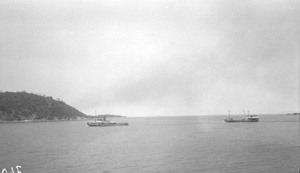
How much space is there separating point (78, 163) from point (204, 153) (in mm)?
22273

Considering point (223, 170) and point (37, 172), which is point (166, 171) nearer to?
point (223, 170)

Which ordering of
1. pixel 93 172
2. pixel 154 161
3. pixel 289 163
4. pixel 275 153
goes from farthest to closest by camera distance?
pixel 275 153 < pixel 154 161 < pixel 289 163 < pixel 93 172

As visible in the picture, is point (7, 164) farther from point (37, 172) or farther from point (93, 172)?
point (93, 172)

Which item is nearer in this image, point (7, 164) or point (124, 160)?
point (7, 164)

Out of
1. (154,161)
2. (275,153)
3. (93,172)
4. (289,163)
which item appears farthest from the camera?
(275,153)

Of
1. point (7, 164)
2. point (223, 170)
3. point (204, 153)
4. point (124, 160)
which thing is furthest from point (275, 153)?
point (7, 164)

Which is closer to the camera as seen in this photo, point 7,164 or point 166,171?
point 166,171

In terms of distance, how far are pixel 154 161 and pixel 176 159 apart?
381 centimetres

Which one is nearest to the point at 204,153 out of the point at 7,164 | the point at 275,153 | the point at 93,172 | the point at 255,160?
the point at 255,160

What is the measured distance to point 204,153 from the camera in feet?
153

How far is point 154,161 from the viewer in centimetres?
4025

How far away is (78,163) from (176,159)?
15.5 m

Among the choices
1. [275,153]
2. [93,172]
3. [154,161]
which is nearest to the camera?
[93,172]

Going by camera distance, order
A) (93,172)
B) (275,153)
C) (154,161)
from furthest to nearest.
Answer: (275,153) < (154,161) < (93,172)
